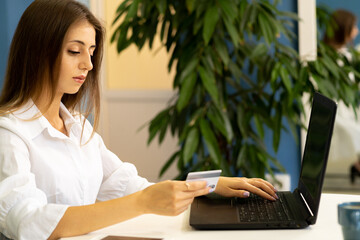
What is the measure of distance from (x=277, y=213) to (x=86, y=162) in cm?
60

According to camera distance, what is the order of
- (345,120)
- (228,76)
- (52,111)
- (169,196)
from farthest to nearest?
(345,120)
(228,76)
(52,111)
(169,196)

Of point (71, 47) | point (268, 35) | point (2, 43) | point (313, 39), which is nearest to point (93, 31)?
point (71, 47)

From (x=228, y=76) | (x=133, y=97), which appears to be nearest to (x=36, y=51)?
(x=228, y=76)

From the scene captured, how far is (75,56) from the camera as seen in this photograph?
56.5 inches

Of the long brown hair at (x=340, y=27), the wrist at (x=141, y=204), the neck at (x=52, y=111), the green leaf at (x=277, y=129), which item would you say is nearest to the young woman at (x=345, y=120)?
the long brown hair at (x=340, y=27)

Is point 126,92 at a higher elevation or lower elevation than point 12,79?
lower

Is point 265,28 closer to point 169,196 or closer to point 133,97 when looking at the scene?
point 169,196

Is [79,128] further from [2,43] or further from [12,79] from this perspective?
[2,43]

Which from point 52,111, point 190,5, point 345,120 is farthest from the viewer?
point 345,120

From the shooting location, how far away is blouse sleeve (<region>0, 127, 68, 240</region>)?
1.19 meters

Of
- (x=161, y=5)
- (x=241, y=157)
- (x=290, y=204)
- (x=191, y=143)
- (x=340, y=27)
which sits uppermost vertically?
(x=161, y=5)

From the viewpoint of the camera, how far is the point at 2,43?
1.68 meters

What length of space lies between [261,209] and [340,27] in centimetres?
256

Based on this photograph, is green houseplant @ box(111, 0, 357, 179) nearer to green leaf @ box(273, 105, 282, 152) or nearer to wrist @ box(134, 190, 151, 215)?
green leaf @ box(273, 105, 282, 152)
